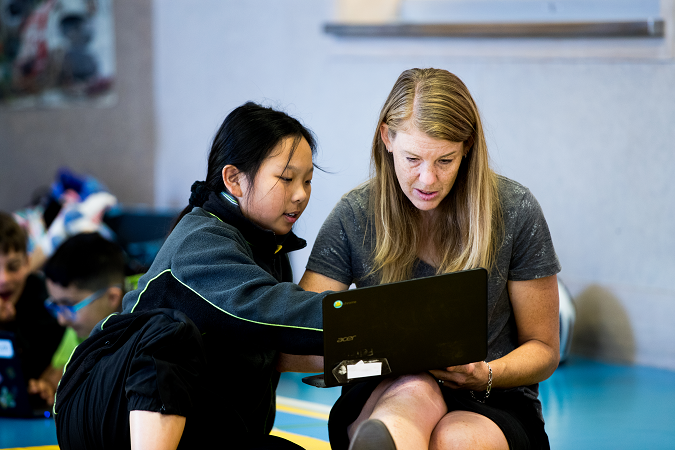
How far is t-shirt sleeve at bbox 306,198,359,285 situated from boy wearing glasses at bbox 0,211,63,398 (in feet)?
4.79

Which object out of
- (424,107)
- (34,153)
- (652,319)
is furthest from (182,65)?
(424,107)

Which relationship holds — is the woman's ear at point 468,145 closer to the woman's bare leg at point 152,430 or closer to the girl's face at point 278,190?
the girl's face at point 278,190

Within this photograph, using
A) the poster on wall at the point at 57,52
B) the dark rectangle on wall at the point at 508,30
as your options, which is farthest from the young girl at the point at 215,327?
the poster on wall at the point at 57,52

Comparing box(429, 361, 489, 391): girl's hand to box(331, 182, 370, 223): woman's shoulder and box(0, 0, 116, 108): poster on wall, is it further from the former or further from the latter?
box(0, 0, 116, 108): poster on wall

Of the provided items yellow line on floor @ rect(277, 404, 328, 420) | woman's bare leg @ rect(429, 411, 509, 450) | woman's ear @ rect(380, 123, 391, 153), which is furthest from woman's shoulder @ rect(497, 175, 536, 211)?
yellow line on floor @ rect(277, 404, 328, 420)

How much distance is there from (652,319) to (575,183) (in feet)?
2.18

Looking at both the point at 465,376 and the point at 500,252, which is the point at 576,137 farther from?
the point at 465,376

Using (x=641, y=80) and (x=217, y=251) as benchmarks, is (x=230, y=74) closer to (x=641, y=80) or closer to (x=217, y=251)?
(x=641, y=80)

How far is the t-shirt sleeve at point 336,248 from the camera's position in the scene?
6.30ft

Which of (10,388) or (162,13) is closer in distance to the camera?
(10,388)

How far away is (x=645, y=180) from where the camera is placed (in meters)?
3.25

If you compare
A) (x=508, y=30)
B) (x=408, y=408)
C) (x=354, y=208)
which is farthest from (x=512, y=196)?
(x=508, y=30)

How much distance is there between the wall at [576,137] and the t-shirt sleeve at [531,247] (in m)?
1.41

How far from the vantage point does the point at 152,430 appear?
148cm
